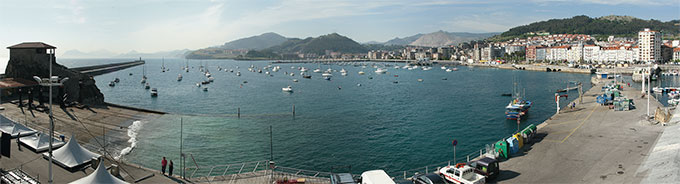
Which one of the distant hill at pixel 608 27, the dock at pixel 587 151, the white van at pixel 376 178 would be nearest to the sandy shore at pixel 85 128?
the white van at pixel 376 178

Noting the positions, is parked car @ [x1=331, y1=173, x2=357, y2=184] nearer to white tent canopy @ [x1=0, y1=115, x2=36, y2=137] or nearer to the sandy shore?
the sandy shore

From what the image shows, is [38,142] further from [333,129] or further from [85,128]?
[333,129]

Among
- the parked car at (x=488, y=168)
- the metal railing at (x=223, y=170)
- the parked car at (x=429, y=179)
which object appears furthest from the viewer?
the metal railing at (x=223, y=170)

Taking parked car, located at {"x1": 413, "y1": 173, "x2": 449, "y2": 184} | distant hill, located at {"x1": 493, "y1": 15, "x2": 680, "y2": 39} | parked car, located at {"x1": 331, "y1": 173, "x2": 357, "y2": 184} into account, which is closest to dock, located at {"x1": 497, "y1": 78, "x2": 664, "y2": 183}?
parked car, located at {"x1": 413, "y1": 173, "x2": 449, "y2": 184}

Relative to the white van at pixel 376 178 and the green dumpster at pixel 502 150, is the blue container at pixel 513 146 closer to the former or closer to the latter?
the green dumpster at pixel 502 150

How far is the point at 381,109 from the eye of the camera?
30250 mm

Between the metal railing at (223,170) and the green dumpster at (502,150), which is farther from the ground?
the green dumpster at (502,150)

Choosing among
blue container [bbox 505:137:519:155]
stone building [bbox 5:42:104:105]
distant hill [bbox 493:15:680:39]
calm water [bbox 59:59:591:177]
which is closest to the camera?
blue container [bbox 505:137:519:155]

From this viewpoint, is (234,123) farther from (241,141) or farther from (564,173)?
(564,173)

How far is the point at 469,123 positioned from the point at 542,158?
11.7 metres

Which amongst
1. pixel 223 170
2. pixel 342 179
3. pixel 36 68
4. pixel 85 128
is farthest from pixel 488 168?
pixel 36 68

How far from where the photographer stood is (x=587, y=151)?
12656 millimetres

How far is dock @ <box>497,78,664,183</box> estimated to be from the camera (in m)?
10.3

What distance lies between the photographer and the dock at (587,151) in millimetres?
10297
